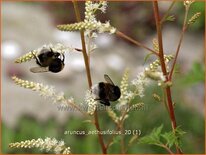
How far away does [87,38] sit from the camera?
196cm

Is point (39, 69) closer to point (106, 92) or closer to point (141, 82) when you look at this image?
point (106, 92)

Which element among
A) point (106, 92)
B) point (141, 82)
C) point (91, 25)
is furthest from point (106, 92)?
point (91, 25)

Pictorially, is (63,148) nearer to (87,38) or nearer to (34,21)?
(87,38)

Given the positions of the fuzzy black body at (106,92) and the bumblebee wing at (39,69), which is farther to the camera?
the bumblebee wing at (39,69)

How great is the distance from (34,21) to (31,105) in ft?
8.77

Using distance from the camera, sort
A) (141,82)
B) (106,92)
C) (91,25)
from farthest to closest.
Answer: (106,92) → (141,82) → (91,25)

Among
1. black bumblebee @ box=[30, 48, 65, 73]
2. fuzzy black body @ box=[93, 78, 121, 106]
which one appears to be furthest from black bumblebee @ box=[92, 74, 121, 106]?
black bumblebee @ box=[30, 48, 65, 73]

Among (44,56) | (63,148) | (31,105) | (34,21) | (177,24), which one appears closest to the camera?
(63,148)

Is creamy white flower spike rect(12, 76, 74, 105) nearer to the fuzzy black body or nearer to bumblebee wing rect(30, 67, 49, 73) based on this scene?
the fuzzy black body

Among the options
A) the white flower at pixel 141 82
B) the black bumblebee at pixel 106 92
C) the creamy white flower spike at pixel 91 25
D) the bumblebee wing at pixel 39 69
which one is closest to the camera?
the creamy white flower spike at pixel 91 25

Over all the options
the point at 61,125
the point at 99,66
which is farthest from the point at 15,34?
the point at 61,125

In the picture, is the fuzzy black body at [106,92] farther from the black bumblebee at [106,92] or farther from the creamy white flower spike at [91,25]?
the creamy white flower spike at [91,25]

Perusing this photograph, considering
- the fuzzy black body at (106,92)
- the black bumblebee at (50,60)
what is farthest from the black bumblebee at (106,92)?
the black bumblebee at (50,60)

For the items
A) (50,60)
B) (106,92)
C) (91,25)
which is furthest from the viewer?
(50,60)
